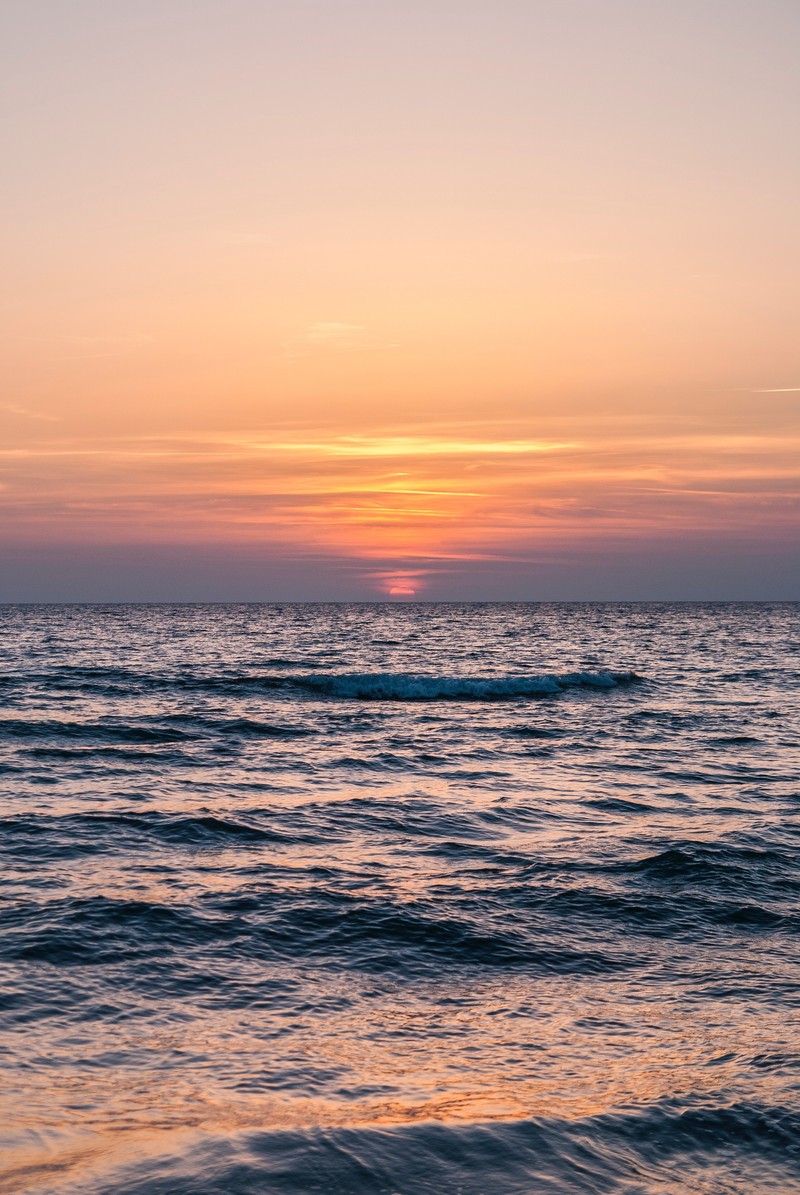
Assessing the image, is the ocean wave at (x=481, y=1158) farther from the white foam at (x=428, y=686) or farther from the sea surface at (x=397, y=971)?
the white foam at (x=428, y=686)

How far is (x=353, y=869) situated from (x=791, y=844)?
782cm

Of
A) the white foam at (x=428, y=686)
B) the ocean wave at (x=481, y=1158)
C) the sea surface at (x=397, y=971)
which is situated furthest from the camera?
the white foam at (x=428, y=686)

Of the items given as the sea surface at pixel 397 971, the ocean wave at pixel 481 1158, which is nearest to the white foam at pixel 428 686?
the sea surface at pixel 397 971

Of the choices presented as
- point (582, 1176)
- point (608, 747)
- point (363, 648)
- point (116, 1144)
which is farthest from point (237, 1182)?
point (363, 648)

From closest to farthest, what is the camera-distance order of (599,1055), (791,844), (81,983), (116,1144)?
(116,1144) < (599,1055) < (81,983) < (791,844)

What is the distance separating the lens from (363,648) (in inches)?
3189

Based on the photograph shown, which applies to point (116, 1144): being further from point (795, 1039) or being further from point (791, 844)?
point (791, 844)

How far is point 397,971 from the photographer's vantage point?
35.0ft

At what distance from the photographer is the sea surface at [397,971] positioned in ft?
22.3

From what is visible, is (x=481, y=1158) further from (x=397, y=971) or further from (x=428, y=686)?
(x=428, y=686)

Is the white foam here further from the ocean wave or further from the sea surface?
the ocean wave

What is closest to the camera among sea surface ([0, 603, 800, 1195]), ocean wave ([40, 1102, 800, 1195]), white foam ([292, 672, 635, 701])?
ocean wave ([40, 1102, 800, 1195])

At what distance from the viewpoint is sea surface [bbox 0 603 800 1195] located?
6.80 metres

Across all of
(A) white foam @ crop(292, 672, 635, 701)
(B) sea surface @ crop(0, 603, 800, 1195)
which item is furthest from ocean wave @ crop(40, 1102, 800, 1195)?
(A) white foam @ crop(292, 672, 635, 701)
